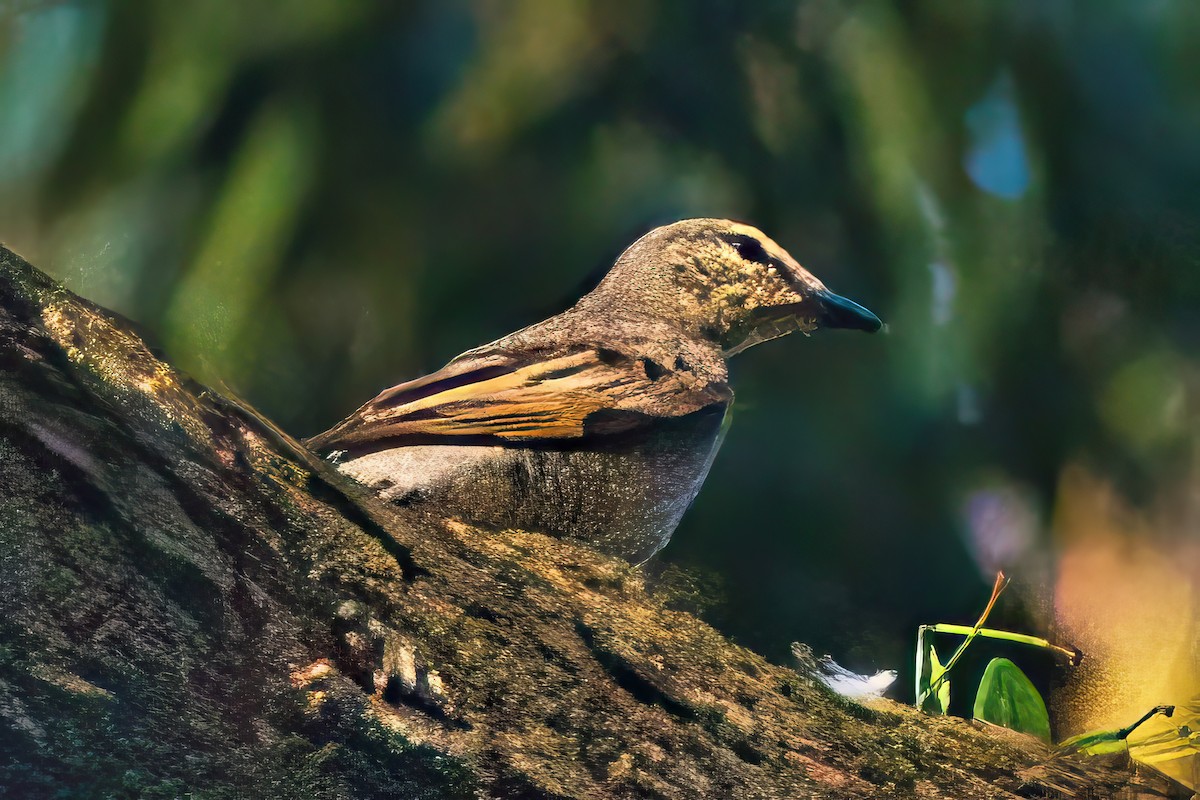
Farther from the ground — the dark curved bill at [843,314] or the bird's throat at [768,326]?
the bird's throat at [768,326]

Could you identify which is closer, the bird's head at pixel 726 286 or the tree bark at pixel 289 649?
the tree bark at pixel 289 649

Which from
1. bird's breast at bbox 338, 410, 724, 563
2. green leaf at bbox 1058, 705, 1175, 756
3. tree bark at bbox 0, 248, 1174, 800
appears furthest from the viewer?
green leaf at bbox 1058, 705, 1175, 756

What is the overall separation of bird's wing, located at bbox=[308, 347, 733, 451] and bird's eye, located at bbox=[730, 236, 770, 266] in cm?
28

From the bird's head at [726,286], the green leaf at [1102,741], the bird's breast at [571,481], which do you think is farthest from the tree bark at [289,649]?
the bird's head at [726,286]

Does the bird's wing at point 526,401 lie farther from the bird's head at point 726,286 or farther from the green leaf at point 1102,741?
the green leaf at point 1102,741

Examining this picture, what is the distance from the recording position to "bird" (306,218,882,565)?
1.30m

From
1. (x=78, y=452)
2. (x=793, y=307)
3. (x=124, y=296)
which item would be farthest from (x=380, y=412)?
(x=793, y=307)

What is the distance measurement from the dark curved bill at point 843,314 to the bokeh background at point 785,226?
0.09 feet

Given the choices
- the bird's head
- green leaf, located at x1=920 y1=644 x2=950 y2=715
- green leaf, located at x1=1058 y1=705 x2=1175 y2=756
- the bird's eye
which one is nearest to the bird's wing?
the bird's head

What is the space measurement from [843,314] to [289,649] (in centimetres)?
106

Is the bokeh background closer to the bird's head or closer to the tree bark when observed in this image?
the bird's head

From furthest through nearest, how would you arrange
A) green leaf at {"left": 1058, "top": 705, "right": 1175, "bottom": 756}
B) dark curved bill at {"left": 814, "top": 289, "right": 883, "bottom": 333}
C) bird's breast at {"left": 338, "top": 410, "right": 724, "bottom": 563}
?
1. dark curved bill at {"left": 814, "top": 289, "right": 883, "bottom": 333}
2. green leaf at {"left": 1058, "top": 705, "right": 1175, "bottom": 756}
3. bird's breast at {"left": 338, "top": 410, "right": 724, "bottom": 563}

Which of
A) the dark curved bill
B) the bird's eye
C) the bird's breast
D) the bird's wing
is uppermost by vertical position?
the bird's eye

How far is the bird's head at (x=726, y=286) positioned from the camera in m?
1.57
